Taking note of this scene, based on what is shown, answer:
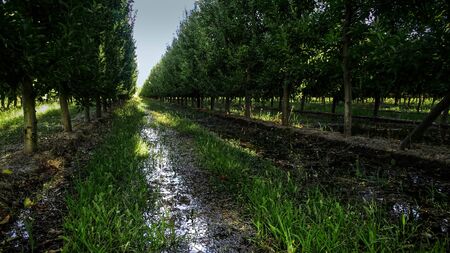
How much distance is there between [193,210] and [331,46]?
9.57 meters

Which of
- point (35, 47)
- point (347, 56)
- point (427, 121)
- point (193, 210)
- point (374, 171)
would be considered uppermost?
point (347, 56)

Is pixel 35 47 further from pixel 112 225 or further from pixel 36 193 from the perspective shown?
pixel 112 225

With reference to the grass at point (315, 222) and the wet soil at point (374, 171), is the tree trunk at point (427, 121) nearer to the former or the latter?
the wet soil at point (374, 171)

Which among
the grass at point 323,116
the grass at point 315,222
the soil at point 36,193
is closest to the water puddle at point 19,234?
the soil at point 36,193

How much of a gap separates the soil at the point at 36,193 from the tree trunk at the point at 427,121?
9.09 m

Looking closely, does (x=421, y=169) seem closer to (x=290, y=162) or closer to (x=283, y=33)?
(x=290, y=162)

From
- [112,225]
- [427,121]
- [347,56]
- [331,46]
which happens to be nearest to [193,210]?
[112,225]

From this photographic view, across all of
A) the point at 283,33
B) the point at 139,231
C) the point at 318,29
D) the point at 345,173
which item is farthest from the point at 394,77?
the point at 139,231

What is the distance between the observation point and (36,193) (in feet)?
18.3

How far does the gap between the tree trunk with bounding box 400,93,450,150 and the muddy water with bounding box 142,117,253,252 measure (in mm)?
6128

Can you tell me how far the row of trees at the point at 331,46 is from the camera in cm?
756

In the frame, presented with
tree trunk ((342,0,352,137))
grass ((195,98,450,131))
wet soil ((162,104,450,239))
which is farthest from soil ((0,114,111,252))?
grass ((195,98,450,131))

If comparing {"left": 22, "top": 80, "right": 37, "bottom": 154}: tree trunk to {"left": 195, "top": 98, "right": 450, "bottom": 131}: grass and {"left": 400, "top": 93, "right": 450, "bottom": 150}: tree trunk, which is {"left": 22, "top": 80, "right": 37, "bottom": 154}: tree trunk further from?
{"left": 195, "top": 98, "right": 450, "bottom": 131}: grass

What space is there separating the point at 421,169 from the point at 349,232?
483cm
